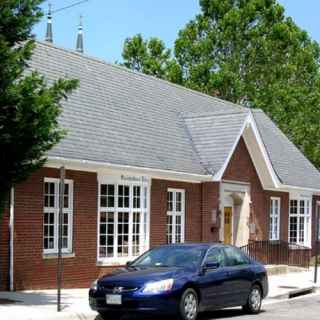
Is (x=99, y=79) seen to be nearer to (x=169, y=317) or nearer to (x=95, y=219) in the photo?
(x=95, y=219)

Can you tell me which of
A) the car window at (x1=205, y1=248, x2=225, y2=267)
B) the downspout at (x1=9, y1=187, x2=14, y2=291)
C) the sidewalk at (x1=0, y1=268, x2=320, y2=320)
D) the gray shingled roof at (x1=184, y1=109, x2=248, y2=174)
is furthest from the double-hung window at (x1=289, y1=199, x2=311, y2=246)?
the car window at (x1=205, y1=248, x2=225, y2=267)

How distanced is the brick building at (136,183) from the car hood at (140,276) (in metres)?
4.45

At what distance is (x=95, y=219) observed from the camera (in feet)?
64.8

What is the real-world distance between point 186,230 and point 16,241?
7.69 m

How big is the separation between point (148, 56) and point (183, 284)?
1398 inches

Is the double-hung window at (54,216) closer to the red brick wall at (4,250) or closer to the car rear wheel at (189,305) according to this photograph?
the red brick wall at (4,250)

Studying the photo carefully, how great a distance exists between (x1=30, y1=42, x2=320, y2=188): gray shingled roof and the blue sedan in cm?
503

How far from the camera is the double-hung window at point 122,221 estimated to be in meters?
20.3

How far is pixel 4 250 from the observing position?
17.0 m

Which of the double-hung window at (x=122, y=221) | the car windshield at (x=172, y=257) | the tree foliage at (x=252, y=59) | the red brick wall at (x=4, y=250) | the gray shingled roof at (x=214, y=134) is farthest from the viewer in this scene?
the tree foliage at (x=252, y=59)

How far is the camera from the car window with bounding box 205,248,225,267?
14295 millimetres

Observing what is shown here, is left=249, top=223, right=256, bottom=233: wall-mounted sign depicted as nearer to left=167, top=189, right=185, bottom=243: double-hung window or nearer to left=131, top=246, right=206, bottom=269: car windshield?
left=167, top=189, right=185, bottom=243: double-hung window

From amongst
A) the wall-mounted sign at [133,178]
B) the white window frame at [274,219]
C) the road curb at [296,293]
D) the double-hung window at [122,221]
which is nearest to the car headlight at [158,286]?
the road curb at [296,293]

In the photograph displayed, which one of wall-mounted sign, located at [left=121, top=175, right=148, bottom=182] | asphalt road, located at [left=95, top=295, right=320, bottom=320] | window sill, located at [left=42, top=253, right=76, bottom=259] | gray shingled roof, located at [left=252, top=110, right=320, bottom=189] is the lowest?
asphalt road, located at [left=95, top=295, right=320, bottom=320]
